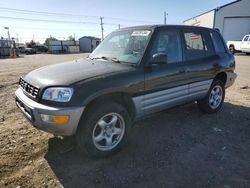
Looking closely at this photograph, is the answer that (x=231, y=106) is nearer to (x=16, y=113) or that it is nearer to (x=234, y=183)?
(x=234, y=183)

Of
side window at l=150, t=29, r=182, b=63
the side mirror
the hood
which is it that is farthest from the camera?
side window at l=150, t=29, r=182, b=63

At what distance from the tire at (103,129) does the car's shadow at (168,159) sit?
0.56ft

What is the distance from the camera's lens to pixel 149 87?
3.65 meters

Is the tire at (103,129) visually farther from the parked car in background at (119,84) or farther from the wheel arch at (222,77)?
the wheel arch at (222,77)

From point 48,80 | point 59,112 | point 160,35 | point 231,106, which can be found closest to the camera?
point 59,112

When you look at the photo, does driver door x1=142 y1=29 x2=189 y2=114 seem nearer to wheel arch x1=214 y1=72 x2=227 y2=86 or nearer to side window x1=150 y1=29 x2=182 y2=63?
side window x1=150 y1=29 x2=182 y2=63

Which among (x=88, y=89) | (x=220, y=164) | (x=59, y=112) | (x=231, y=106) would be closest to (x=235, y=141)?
(x=220, y=164)

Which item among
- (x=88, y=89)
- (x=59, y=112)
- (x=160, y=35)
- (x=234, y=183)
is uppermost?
(x=160, y=35)

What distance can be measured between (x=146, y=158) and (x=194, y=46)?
99.7 inches

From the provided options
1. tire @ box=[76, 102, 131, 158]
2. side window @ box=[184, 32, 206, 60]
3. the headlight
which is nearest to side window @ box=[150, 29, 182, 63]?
side window @ box=[184, 32, 206, 60]

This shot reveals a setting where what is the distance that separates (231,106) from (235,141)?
2.16 m

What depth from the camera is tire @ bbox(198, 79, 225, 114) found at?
5.10 meters

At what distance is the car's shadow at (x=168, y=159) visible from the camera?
114 inches

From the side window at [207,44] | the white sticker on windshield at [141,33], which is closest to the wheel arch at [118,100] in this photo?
the white sticker on windshield at [141,33]
